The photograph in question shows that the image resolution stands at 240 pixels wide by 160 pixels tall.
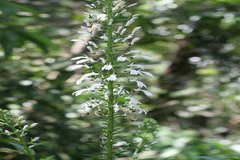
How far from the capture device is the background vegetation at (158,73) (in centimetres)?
258

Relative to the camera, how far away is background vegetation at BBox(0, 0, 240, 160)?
8.46ft

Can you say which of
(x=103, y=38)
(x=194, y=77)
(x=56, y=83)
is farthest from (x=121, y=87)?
(x=194, y=77)

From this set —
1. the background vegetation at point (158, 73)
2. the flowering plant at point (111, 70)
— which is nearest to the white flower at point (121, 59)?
the flowering plant at point (111, 70)

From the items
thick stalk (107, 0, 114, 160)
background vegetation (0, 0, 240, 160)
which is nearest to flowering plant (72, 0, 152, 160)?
thick stalk (107, 0, 114, 160)

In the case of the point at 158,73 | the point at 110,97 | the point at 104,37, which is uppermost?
the point at 158,73

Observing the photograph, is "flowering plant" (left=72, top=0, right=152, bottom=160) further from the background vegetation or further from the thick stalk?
the background vegetation

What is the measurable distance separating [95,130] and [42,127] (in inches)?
11.1

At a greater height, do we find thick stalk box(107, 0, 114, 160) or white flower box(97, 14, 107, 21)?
white flower box(97, 14, 107, 21)

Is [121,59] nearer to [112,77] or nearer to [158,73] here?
[112,77]

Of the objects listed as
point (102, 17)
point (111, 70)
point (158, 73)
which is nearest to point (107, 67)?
point (111, 70)

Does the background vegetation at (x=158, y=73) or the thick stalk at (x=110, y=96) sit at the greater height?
the background vegetation at (x=158, y=73)

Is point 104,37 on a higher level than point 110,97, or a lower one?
higher

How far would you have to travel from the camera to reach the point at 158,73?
10.5 feet

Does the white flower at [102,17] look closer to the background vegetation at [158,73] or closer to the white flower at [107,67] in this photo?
the white flower at [107,67]
